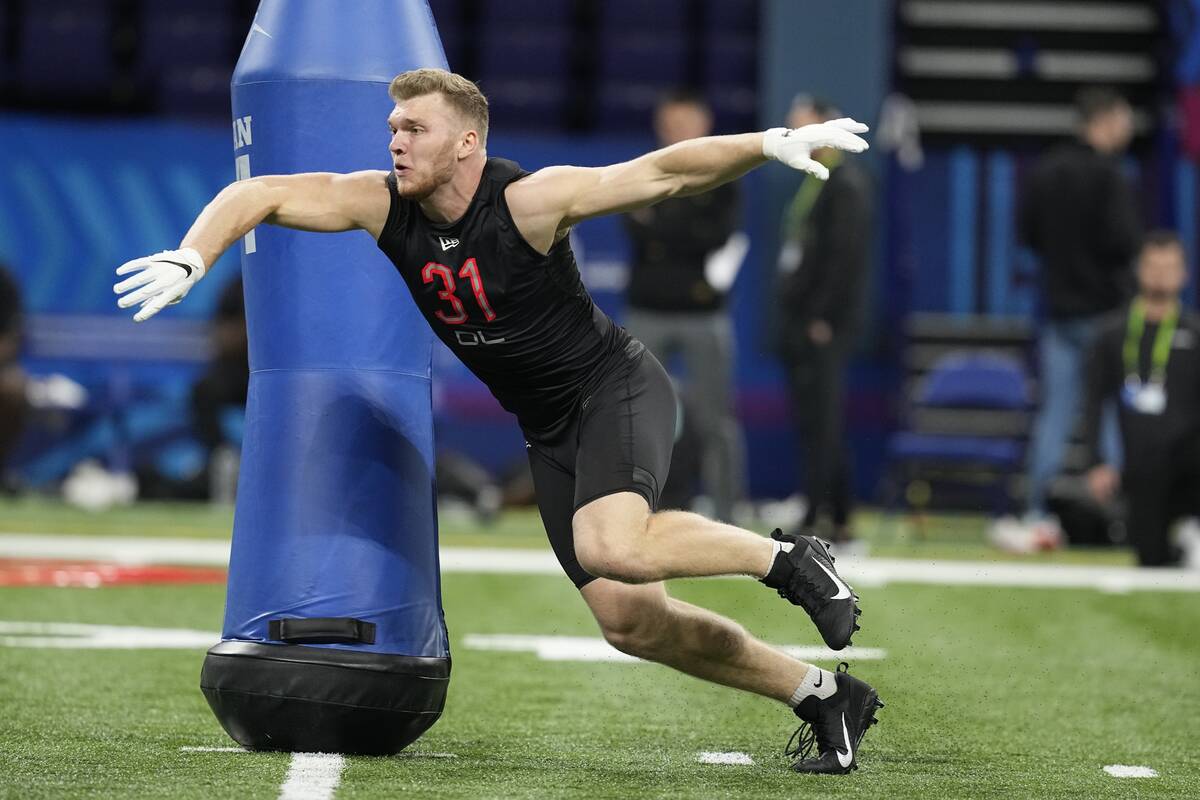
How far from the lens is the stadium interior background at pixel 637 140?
14.6 metres

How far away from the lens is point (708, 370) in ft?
36.8

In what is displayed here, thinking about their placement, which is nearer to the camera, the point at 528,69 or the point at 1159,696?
the point at 1159,696

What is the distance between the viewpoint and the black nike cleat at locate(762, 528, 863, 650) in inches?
191

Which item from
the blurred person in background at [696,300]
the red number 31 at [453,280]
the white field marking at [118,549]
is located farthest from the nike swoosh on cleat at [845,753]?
the blurred person in background at [696,300]

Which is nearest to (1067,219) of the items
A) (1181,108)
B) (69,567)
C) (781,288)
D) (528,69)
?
(781,288)

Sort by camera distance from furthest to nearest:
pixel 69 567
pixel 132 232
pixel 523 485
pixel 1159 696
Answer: pixel 132 232 → pixel 523 485 → pixel 69 567 → pixel 1159 696

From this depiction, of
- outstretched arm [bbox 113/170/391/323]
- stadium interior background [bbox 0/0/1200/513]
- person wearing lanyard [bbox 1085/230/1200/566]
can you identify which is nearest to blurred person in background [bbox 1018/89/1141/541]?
person wearing lanyard [bbox 1085/230/1200/566]

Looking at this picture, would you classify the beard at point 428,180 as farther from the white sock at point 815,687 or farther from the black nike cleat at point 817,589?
the white sock at point 815,687

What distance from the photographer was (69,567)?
31.5 feet

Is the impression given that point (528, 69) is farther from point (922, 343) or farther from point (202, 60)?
point (922, 343)

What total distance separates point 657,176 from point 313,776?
5.43ft

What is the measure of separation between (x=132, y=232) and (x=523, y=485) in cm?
357

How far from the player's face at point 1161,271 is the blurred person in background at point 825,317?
1558 millimetres

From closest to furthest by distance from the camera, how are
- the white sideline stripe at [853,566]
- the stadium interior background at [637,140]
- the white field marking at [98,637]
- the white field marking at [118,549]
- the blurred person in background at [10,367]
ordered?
the white field marking at [98,637]
the white sideline stripe at [853,566]
the white field marking at [118,549]
the blurred person in background at [10,367]
the stadium interior background at [637,140]
